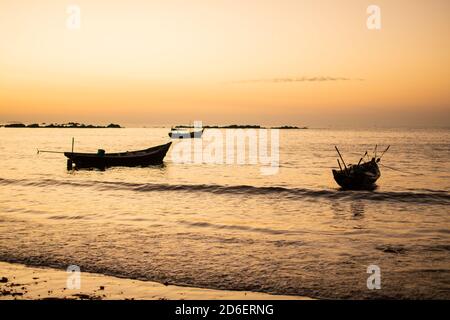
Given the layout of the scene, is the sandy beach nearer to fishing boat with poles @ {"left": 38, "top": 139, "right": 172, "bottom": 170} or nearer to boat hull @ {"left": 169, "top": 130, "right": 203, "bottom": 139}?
fishing boat with poles @ {"left": 38, "top": 139, "right": 172, "bottom": 170}

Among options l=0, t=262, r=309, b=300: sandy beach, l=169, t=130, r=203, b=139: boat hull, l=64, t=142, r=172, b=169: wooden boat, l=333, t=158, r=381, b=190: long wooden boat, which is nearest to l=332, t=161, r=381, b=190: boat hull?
l=333, t=158, r=381, b=190: long wooden boat

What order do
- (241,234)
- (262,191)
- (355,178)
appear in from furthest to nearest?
1. (262,191)
2. (355,178)
3. (241,234)

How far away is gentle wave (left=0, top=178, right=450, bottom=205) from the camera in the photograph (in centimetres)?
2445

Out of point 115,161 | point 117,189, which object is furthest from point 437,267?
point 115,161

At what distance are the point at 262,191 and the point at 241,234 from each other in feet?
43.7

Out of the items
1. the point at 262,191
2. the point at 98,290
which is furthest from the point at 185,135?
the point at 98,290

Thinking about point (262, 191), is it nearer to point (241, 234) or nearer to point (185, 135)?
point (241, 234)

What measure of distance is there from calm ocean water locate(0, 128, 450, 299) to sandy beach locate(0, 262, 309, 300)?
1.47 ft

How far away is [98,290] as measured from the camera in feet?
26.2

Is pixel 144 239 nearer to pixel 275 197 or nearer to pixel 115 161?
pixel 275 197
